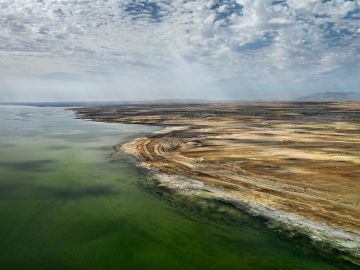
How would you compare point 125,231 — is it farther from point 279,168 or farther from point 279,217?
point 279,168

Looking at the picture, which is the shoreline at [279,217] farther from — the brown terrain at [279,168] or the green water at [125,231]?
the green water at [125,231]

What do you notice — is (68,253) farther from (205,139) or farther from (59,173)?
(205,139)

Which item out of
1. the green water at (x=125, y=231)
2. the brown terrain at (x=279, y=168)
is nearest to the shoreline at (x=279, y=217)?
the brown terrain at (x=279, y=168)

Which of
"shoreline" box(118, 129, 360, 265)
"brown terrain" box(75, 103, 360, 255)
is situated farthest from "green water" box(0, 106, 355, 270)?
"brown terrain" box(75, 103, 360, 255)

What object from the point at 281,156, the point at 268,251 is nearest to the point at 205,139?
the point at 281,156

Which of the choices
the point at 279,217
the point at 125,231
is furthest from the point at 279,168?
the point at 125,231

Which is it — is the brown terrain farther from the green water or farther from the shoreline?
the green water
